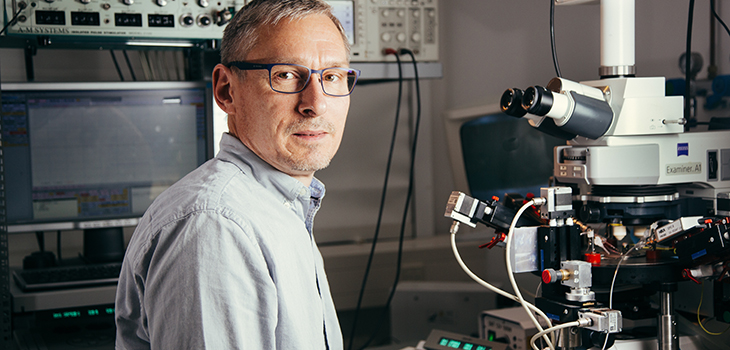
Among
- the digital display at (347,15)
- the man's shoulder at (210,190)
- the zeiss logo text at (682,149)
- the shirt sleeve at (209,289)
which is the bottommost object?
the shirt sleeve at (209,289)

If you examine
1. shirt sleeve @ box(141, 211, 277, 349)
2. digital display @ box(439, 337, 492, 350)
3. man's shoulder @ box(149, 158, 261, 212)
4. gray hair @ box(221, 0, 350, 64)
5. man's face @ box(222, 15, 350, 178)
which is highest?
gray hair @ box(221, 0, 350, 64)

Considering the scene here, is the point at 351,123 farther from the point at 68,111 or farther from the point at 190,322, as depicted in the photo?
the point at 190,322

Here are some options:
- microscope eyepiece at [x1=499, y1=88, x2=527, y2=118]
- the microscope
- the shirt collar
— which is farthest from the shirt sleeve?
microscope eyepiece at [x1=499, y1=88, x2=527, y2=118]

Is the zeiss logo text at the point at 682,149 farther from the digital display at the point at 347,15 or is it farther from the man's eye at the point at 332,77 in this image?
the digital display at the point at 347,15

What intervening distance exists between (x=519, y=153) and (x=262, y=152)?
1.26 m

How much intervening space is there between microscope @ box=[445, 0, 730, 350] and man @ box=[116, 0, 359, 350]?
334mm

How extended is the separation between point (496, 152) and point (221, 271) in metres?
1.49

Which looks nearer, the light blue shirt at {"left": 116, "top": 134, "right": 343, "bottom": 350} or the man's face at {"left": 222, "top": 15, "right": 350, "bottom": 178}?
the light blue shirt at {"left": 116, "top": 134, "right": 343, "bottom": 350}

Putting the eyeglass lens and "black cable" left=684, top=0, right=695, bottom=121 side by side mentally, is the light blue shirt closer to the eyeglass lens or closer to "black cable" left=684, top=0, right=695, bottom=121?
the eyeglass lens

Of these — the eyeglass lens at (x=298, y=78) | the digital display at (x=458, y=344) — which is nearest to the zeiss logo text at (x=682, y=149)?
the digital display at (x=458, y=344)

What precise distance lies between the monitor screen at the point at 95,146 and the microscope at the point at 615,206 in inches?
41.1

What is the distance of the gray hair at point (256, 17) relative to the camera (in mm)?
897

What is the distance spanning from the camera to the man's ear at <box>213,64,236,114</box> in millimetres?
948

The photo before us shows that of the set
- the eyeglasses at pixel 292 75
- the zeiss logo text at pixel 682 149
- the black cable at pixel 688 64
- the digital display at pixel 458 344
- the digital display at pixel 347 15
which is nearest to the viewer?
the eyeglasses at pixel 292 75
